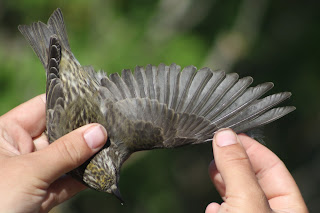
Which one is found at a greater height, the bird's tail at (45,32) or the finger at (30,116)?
the bird's tail at (45,32)

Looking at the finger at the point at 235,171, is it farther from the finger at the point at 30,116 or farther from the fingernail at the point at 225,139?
the finger at the point at 30,116

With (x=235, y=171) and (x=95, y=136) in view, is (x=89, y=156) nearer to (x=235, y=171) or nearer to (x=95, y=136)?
(x=95, y=136)

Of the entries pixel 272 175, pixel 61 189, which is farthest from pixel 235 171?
pixel 61 189

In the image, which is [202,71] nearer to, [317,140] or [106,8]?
→ [106,8]

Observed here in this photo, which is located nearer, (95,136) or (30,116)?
(95,136)

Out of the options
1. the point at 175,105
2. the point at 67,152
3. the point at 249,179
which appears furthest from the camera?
the point at 175,105

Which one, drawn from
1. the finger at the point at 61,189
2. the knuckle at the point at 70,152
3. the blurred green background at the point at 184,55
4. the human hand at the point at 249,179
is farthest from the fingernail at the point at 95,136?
the blurred green background at the point at 184,55

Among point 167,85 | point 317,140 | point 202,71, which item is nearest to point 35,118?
point 167,85

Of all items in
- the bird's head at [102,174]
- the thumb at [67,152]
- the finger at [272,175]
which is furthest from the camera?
the bird's head at [102,174]

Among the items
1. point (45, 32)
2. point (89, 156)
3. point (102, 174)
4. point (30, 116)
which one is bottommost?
point (102, 174)
